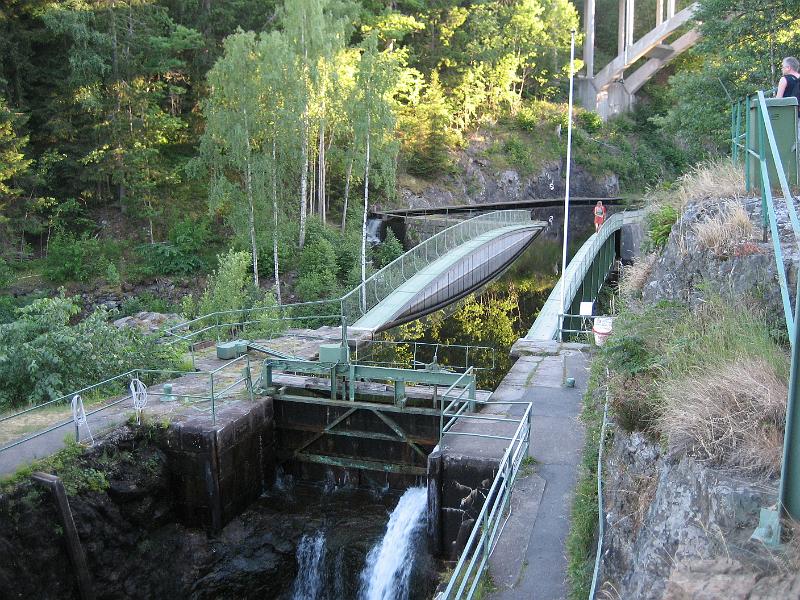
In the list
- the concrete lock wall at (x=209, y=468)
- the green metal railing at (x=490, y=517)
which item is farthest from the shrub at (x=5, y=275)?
the green metal railing at (x=490, y=517)

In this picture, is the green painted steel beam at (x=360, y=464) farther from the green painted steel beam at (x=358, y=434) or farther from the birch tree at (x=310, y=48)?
the birch tree at (x=310, y=48)

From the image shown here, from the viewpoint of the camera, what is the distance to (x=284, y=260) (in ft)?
90.4

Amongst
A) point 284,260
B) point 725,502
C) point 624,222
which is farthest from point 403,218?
point 725,502

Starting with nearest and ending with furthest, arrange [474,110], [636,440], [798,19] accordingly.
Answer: [636,440]
[798,19]
[474,110]

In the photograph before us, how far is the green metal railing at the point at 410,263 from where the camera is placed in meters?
21.1

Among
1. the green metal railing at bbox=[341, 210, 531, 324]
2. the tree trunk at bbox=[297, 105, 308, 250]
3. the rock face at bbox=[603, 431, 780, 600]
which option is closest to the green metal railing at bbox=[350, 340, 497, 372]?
the green metal railing at bbox=[341, 210, 531, 324]

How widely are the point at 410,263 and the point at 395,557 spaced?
14785mm

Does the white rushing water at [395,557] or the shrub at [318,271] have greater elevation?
the shrub at [318,271]

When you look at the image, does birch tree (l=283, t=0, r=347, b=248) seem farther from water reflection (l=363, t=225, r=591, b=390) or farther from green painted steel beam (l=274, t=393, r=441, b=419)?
green painted steel beam (l=274, t=393, r=441, b=419)

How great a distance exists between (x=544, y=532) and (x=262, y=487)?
6.99m

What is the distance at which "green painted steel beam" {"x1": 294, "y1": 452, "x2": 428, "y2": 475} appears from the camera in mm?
13203

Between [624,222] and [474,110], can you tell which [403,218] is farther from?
[474,110]

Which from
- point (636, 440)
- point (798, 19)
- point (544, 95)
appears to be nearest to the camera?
point (636, 440)

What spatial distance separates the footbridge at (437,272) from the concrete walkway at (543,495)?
18.5 feet
